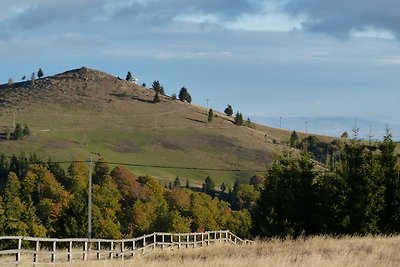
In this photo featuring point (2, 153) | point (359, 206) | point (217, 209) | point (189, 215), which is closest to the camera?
point (359, 206)

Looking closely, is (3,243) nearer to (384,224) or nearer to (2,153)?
(384,224)

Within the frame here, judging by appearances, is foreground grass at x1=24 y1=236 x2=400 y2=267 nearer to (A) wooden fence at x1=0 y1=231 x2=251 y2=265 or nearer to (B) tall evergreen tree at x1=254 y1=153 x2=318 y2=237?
(A) wooden fence at x1=0 y1=231 x2=251 y2=265

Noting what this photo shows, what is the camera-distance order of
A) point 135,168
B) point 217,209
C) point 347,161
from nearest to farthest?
point 347,161
point 217,209
point 135,168

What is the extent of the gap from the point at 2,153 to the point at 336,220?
149410 mm

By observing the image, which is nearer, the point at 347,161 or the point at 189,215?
the point at 347,161

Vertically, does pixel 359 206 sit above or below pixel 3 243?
above

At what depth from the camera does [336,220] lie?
44.4 metres

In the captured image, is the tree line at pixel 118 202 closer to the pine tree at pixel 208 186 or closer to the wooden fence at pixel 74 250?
the pine tree at pixel 208 186

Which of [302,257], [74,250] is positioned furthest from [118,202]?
[302,257]

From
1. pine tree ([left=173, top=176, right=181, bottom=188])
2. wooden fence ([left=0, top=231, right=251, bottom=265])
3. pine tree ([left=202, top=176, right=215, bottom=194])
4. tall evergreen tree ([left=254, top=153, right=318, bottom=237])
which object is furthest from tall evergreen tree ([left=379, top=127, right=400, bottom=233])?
pine tree ([left=202, top=176, right=215, bottom=194])

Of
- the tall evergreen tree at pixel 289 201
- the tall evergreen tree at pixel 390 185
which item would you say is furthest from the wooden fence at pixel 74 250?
the tall evergreen tree at pixel 390 185

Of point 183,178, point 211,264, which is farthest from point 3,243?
point 183,178

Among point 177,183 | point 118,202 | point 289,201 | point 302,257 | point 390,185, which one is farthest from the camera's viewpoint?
point 177,183

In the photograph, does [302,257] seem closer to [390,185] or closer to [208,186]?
[390,185]
